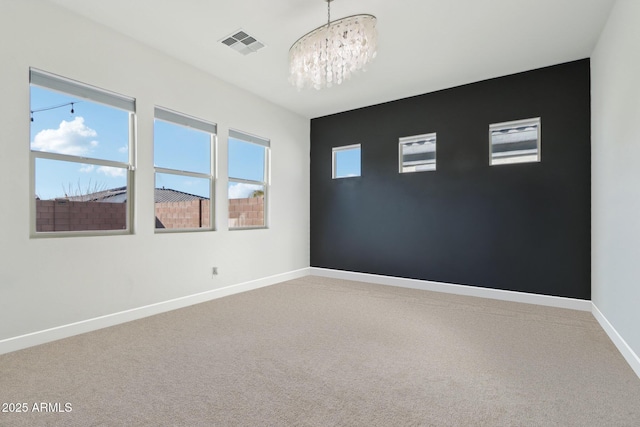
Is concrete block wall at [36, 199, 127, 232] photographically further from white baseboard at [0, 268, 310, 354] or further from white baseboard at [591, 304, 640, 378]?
white baseboard at [591, 304, 640, 378]

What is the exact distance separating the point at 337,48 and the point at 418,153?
259cm

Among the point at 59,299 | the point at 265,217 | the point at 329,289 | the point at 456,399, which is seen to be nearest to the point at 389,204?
the point at 329,289

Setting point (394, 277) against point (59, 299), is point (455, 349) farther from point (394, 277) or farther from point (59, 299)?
point (59, 299)

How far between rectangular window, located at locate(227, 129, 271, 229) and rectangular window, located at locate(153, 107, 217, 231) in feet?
1.11

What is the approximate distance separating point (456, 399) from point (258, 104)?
168 inches

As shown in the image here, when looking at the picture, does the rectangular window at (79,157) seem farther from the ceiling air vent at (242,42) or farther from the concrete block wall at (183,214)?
the ceiling air vent at (242,42)

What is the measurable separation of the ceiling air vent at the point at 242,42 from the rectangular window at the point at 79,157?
1.19 metres

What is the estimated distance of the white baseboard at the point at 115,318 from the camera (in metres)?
2.37

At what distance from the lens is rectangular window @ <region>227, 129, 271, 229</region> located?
14.0 feet

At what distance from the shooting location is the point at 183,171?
361 centimetres

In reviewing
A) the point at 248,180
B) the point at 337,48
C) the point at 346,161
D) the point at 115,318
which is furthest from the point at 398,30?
the point at 115,318

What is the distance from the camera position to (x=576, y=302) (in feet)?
11.3

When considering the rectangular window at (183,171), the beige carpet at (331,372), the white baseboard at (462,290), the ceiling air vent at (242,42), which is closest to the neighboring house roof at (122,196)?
the rectangular window at (183,171)

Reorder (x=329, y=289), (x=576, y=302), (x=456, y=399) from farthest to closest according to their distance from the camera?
(x=329, y=289) < (x=576, y=302) < (x=456, y=399)
